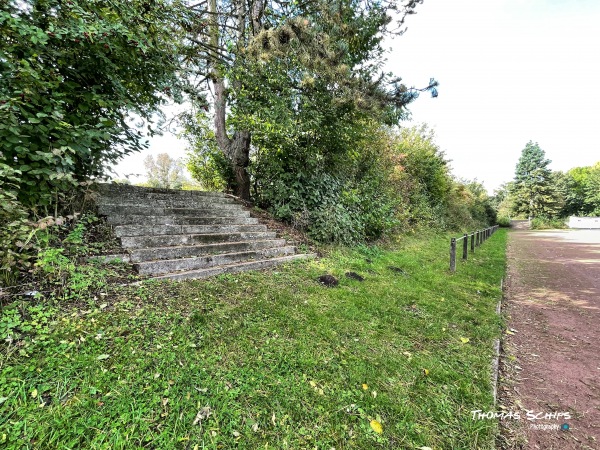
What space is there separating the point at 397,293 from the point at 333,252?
2.09 m

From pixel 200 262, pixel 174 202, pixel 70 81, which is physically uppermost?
pixel 70 81

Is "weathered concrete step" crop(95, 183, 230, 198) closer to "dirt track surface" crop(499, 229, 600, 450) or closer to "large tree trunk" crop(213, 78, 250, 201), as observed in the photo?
"large tree trunk" crop(213, 78, 250, 201)

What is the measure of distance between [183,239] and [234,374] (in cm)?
295

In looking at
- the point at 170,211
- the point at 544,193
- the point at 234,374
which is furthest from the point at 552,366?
the point at 544,193

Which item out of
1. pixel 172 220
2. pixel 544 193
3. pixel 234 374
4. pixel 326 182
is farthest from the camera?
pixel 544 193

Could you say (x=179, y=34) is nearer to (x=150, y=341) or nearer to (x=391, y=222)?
(x=150, y=341)

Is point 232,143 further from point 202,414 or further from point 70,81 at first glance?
point 202,414

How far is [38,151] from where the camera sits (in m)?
2.58

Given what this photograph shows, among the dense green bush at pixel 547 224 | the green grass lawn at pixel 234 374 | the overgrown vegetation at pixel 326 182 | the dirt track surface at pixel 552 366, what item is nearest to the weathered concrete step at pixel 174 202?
the overgrown vegetation at pixel 326 182

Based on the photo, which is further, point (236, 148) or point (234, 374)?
point (236, 148)

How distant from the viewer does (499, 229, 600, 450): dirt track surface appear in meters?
1.97

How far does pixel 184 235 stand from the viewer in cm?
451

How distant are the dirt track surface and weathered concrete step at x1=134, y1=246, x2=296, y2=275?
3.88 m

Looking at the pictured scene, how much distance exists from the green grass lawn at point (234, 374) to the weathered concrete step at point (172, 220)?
1.62 m
